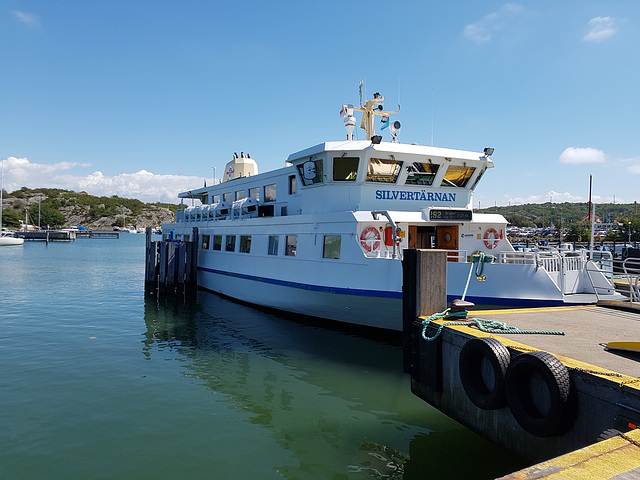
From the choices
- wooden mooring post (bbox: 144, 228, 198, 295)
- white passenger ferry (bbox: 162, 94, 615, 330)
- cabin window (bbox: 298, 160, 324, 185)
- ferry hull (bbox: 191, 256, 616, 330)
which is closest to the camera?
ferry hull (bbox: 191, 256, 616, 330)

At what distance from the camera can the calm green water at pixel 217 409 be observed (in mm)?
5637

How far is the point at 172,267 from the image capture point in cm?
2058

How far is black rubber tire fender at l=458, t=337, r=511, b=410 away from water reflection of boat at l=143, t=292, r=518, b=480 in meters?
1.10

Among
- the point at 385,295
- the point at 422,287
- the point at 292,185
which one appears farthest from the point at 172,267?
the point at 422,287

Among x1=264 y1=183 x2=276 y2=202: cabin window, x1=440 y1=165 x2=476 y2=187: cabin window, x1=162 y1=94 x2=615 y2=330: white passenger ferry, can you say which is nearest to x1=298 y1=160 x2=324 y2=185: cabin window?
x1=162 y1=94 x2=615 y2=330: white passenger ferry

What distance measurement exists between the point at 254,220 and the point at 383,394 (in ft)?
31.8

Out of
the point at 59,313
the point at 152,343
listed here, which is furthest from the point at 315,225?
the point at 59,313

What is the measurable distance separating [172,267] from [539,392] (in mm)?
18751

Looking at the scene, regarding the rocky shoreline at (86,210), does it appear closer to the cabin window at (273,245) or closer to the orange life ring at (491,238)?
the cabin window at (273,245)

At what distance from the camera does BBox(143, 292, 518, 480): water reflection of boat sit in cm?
596

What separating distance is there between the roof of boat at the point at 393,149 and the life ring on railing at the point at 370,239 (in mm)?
2388

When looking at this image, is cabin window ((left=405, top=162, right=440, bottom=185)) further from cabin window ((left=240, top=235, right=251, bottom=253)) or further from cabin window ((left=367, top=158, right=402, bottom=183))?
cabin window ((left=240, top=235, right=251, bottom=253))

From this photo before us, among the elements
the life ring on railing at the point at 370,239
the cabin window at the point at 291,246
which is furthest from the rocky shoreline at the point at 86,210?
the life ring on railing at the point at 370,239

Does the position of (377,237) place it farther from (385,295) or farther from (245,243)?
(245,243)
